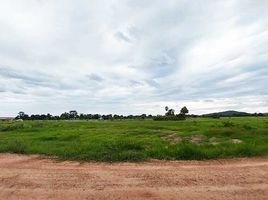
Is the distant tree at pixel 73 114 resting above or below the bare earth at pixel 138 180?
above

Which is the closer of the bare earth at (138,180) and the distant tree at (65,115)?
the bare earth at (138,180)

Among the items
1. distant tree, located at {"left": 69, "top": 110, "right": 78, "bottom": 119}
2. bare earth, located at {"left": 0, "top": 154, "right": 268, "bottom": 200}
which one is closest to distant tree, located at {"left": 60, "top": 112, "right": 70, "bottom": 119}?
distant tree, located at {"left": 69, "top": 110, "right": 78, "bottom": 119}

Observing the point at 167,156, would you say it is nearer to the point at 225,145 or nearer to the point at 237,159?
the point at 237,159

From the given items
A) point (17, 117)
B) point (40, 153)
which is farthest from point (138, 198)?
point (17, 117)

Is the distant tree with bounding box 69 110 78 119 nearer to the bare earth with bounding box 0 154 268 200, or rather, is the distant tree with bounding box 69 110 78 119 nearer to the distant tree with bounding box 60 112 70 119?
the distant tree with bounding box 60 112 70 119

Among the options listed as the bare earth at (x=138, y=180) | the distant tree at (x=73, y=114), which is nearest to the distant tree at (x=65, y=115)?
the distant tree at (x=73, y=114)

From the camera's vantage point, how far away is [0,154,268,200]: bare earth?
7684 millimetres

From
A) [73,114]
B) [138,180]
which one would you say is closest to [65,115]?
[73,114]

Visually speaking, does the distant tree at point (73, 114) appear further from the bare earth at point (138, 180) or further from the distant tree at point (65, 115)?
the bare earth at point (138, 180)

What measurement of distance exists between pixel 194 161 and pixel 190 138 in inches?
248

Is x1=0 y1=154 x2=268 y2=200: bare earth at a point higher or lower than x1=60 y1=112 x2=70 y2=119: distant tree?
lower

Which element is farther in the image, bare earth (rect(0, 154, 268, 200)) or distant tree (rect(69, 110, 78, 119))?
distant tree (rect(69, 110, 78, 119))

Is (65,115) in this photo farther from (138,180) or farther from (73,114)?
(138,180)

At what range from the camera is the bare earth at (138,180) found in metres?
7.68
